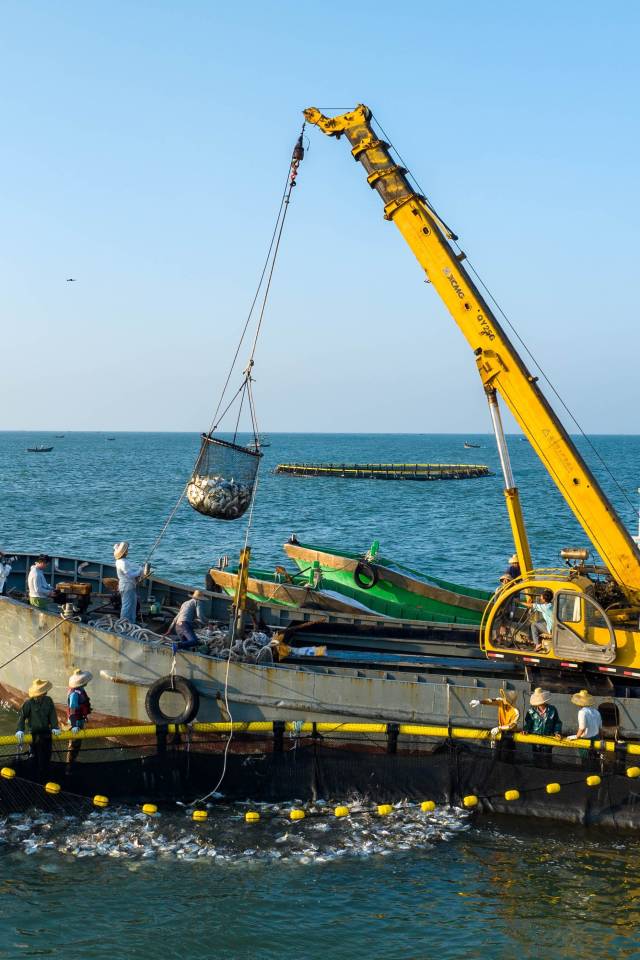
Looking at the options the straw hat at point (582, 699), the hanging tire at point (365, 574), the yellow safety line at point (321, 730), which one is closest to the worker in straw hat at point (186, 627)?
the yellow safety line at point (321, 730)

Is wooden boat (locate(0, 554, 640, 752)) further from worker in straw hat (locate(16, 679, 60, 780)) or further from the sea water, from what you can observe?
worker in straw hat (locate(16, 679, 60, 780))

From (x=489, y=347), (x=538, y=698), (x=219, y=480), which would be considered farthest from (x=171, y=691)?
(x=489, y=347)

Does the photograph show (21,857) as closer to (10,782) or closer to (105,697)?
(10,782)

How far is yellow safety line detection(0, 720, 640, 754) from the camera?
12625mm

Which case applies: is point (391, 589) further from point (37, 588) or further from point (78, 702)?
point (78, 702)

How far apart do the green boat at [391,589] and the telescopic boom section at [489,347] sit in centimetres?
923

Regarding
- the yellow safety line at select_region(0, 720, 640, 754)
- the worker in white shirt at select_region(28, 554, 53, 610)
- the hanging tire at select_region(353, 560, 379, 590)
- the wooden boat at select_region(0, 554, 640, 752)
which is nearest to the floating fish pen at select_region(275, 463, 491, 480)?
the hanging tire at select_region(353, 560, 379, 590)

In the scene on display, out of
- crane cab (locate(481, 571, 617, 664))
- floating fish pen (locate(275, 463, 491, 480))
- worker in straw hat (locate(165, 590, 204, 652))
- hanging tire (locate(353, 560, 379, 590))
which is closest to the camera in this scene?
crane cab (locate(481, 571, 617, 664))

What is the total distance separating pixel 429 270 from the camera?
15258mm

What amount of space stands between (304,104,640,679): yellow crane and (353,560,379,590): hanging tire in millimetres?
9282

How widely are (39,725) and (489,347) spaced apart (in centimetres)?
902

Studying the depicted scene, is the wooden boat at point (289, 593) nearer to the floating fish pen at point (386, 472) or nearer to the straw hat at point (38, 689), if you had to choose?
the straw hat at point (38, 689)

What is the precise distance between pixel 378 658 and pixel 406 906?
574cm

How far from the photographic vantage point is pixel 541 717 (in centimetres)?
1316
